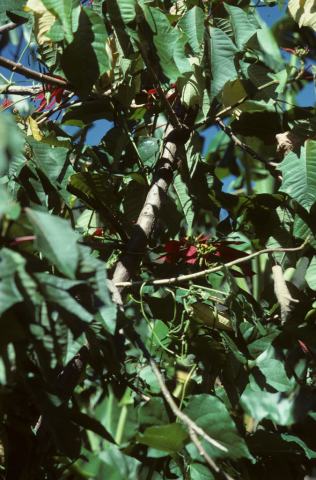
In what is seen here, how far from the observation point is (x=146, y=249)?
0.65m

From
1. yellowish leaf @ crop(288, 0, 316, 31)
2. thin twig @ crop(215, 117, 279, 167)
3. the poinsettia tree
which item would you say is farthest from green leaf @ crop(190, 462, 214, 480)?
yellowish leaf @ crop(288, 0, 316, 31)

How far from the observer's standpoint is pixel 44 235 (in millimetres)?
308

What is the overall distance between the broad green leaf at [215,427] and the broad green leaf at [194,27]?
1.38ft

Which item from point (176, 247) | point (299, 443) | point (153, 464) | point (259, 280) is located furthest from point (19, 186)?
point (259, 280)

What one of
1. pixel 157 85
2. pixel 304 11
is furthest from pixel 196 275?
pixel 304 11

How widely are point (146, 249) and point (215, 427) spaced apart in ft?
1.01

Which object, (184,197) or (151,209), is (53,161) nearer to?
(151,209)

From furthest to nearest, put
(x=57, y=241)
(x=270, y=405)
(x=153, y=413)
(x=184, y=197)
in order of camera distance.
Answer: (x=270, y=405) < (x=184, y=197) < (x=153, y=413) < (x=57, y=241)

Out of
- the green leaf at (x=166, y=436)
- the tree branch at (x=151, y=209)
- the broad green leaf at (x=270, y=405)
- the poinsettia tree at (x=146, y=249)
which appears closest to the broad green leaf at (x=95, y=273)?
the poinsettia tree at (x=146, y=249)

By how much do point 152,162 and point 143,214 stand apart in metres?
0.11

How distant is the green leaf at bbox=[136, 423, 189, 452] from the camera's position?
1.19 ft

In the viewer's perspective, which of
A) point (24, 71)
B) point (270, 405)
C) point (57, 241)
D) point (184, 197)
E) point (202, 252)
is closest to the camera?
point (57, 241)

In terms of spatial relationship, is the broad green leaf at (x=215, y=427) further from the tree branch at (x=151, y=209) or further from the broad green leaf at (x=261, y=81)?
the broad green leaf at (x=261, y=81)

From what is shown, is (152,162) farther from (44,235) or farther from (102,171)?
(44,235)
